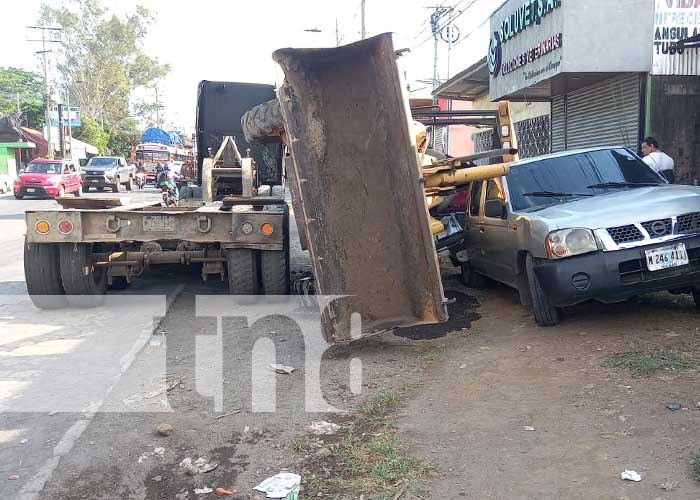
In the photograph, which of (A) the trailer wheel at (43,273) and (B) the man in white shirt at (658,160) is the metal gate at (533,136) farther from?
(A) the trailer wheel at (43,273)

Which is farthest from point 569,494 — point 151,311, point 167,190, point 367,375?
point 167,190

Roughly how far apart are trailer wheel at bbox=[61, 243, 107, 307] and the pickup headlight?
16.5 feet

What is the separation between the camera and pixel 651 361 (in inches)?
192

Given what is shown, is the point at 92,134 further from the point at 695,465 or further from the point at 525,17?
the point at 695,465

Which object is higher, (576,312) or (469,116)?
(469,116)

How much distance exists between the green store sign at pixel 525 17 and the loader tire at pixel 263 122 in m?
5.98

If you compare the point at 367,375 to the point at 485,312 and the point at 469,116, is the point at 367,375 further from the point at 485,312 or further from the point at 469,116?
the point at 469,116

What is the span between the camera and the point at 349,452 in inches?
151

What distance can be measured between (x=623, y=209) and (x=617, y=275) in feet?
2.08

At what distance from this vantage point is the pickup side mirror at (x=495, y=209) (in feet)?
22.4

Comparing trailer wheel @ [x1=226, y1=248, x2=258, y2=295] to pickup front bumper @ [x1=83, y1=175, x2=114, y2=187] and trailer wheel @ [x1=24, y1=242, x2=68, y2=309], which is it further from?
pickup front bumper @ [x1=83, y1=175, x2=114, y2=187]

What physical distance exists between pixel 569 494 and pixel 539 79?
35.9 feet

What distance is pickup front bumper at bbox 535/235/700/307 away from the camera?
5434 millimetres

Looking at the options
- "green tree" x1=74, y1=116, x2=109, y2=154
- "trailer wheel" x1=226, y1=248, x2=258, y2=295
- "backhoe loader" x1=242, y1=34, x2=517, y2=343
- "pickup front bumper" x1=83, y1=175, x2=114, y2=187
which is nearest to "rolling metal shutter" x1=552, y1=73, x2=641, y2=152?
"backhoe loader" x1=242, y1=34, x2=517, y2=343
